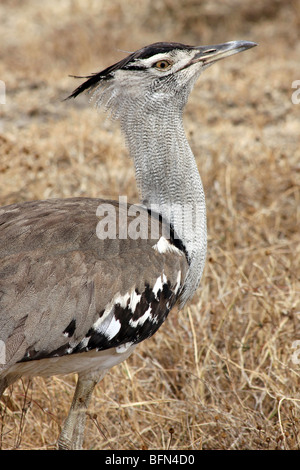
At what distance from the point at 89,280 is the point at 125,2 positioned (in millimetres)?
6291

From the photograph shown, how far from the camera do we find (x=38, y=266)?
2.13 metres

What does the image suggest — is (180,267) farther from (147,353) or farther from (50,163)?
(50,163)

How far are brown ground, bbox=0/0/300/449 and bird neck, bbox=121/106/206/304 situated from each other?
0.47 metres

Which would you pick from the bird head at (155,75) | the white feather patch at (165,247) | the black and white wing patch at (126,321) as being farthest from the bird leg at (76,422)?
the bird head at (155,75)

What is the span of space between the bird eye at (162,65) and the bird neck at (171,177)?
5.8 inches

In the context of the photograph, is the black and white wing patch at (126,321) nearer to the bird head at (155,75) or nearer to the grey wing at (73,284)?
the grey wing at (73,284)

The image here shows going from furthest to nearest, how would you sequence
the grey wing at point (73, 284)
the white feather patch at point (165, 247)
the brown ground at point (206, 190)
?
the brown ground at point (206, 190), the white feather patch at point (165, 247), the grey wing at point (73, 284)

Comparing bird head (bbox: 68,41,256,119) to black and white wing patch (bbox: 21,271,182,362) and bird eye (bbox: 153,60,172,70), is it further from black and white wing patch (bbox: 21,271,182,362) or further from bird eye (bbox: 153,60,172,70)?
black and white wing patch (bbox: 21,271,182,362)

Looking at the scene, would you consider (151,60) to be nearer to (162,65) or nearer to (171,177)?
(162,65)

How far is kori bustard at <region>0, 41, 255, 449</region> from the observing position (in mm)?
2090

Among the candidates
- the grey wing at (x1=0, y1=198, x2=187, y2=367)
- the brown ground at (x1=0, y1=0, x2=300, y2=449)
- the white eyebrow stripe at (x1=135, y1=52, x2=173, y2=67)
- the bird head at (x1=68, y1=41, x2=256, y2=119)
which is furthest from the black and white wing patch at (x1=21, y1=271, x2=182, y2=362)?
the white eyebrow stripe at (x1=135, y1=52, x2=173, y2=67)

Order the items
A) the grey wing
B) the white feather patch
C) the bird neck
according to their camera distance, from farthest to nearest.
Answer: the bird neck < the white feather patch < the grey wing

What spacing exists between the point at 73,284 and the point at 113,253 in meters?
0.18

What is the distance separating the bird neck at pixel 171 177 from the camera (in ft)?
8.10
